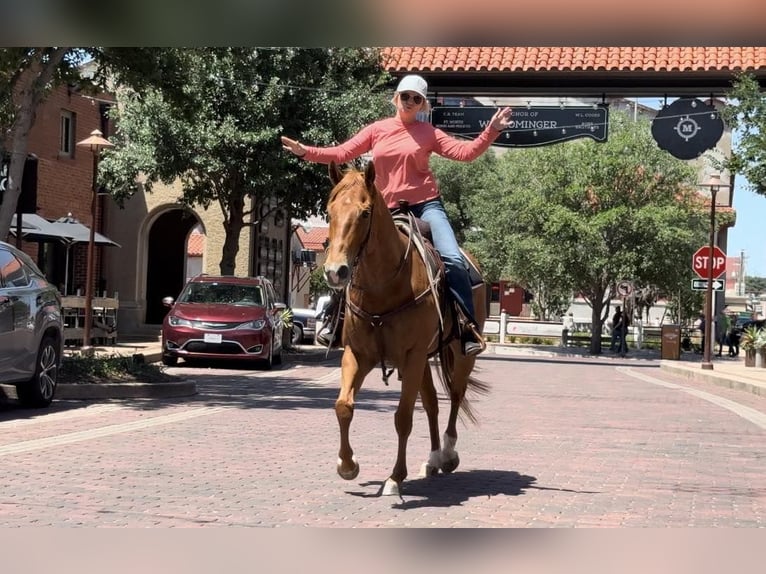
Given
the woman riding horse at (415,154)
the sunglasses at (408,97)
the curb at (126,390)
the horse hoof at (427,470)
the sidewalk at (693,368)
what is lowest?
the sidewalk at (693,368)

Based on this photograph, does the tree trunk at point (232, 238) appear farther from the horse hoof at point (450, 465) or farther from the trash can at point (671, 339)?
the horse hoof at point (450, 465)

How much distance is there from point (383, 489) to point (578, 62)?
2848 centimetres

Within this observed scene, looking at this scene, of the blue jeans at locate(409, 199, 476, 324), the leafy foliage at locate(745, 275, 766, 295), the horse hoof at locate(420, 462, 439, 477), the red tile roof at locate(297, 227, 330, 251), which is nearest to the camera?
the blue jeans at locate(409, 199, 476, 324)

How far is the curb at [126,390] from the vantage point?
14484 millimetres

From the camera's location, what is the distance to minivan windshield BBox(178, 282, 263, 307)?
23203 mm

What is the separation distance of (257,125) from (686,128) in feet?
36.1

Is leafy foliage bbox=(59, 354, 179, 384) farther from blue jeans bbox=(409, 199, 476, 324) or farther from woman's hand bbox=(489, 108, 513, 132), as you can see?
woman's hand bbox=(489, 108, 513, 132)

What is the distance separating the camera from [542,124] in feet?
91.2

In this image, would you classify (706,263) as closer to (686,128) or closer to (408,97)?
(686,128)

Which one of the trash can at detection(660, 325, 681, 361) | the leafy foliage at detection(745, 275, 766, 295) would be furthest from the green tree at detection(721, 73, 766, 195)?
the leafy foliage at detection(745, 275, 766, 295)

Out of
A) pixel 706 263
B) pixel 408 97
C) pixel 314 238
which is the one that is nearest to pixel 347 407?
pixel 408 97

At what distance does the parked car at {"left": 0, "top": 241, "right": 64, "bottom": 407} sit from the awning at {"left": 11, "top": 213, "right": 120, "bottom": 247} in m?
11.1

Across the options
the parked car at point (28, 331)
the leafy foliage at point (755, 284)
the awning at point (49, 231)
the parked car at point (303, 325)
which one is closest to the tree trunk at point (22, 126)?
the parked car at point (28, 331)

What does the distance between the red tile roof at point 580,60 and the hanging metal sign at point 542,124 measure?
201 inches
